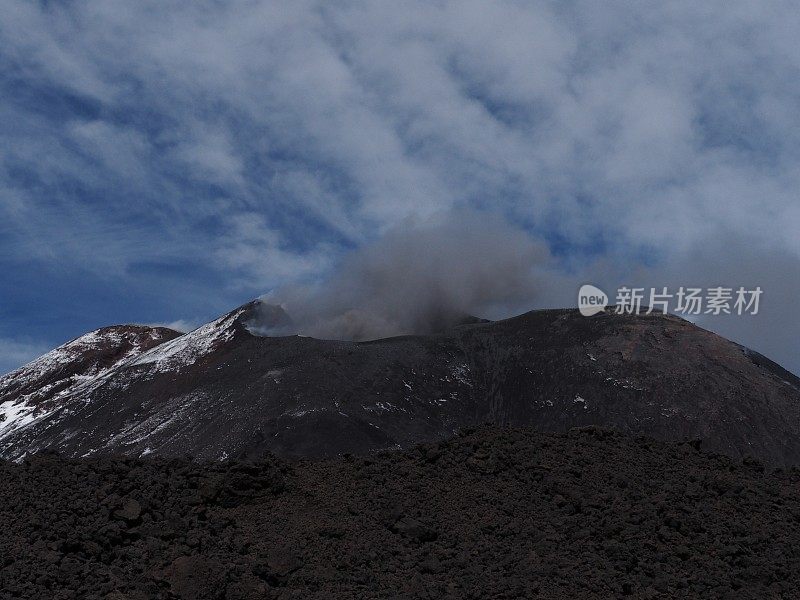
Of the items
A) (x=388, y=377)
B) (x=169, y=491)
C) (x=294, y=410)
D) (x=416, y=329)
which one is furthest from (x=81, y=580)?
(x=416, y=329)

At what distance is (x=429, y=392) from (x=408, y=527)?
55.2 feet

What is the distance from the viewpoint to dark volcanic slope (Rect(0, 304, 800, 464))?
89.2ft

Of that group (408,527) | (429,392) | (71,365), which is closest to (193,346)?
(429,392)

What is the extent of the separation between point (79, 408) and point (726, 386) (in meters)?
24.6

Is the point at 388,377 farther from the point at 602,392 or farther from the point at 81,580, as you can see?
the point at 81,580

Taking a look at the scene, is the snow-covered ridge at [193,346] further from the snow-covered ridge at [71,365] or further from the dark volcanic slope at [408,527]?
the dark volcanic slope at [408,527]

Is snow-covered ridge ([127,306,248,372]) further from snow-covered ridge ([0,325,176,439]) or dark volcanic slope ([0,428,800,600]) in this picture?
dark volcanic slope ([0,428,800,600])

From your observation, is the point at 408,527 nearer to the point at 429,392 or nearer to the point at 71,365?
the point at 429,392

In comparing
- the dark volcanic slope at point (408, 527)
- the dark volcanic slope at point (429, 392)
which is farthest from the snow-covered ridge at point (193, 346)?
the dark volcanic slope at point (408, 527)

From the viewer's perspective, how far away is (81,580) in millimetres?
12242

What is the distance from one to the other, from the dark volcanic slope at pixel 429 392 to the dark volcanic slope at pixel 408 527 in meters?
8.66

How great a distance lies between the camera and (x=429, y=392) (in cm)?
3114

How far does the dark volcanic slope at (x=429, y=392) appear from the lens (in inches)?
1071

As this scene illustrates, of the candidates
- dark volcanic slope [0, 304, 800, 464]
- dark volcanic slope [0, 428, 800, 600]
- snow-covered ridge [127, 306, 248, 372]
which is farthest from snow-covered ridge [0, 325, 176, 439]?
dark volcanic slope [0, 428, 800, 600]
